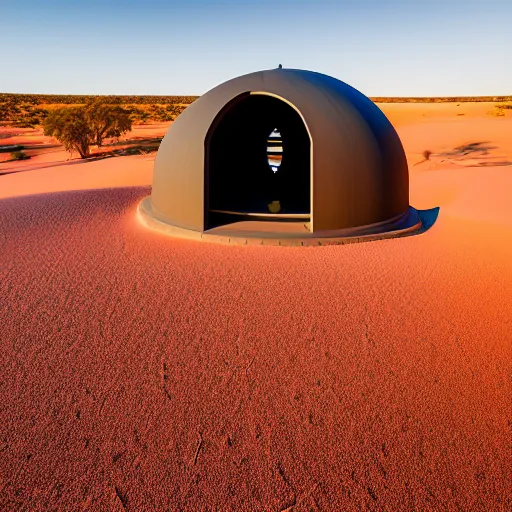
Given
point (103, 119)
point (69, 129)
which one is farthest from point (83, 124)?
point (103, 119)

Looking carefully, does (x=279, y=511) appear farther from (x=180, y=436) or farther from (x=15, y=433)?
(x=15, y=433)

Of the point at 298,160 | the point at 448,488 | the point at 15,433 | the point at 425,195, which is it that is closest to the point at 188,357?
the point at 15,433

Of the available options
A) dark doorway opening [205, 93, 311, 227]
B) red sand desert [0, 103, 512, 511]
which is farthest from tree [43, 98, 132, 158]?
red sand desert [0, 103, 512, 511]

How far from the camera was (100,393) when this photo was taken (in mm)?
4770

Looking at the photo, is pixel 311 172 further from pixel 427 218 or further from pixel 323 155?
pixel 427 218

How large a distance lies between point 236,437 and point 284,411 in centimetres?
60

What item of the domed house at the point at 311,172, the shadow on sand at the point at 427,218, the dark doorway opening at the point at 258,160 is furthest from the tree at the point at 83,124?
the shadow on sand at the point at 427,218

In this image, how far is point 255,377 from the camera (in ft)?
16.6

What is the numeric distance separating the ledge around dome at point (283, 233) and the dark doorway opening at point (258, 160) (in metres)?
1.96

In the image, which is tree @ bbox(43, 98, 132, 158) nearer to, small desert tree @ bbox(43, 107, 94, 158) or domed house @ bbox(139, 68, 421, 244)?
small desert tree @ bbox(43, 107, 94, 158)

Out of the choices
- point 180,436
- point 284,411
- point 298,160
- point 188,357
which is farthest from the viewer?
point 298,160

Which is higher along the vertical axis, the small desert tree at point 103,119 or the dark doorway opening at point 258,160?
the small desert tree at point 103,119

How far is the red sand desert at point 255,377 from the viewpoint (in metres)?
3.75

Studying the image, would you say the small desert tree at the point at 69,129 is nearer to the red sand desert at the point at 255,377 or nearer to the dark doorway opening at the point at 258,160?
the dark doorway opening at the point at 258,160
